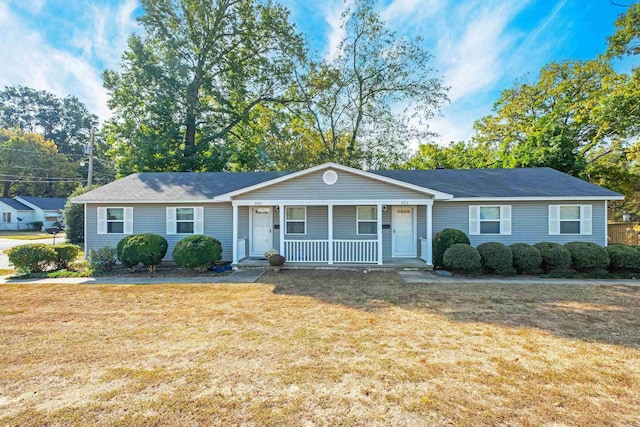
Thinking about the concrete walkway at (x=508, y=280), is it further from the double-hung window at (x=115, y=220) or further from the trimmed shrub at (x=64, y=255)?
the trimmed shrub at (x=64, y=255)

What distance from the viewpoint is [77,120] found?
56469 millimetres

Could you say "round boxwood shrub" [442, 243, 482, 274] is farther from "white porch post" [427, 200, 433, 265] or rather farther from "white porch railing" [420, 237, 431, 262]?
"white porch railing" [420, 237, 431, 262]

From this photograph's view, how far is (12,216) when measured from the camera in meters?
35.2

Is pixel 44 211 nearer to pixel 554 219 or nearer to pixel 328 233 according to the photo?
pixel 328 233

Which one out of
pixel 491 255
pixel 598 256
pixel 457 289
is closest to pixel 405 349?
pixel 457 289

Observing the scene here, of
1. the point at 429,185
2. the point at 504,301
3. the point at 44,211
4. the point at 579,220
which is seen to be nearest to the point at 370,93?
the point at 429,185

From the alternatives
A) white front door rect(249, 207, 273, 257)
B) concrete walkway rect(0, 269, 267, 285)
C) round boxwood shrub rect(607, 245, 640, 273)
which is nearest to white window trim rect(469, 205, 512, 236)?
round boxwood shrub rect(607, 245, 640, 273)

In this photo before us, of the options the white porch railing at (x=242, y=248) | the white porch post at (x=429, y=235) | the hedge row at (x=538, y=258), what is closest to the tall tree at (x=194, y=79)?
the white porch railing at (x=242, y=248)

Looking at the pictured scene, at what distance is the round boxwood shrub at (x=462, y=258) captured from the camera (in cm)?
972

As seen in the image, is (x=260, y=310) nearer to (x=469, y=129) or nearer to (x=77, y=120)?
(x=469, y=129)

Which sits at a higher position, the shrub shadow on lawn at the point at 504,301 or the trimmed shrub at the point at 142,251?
the trimmed shrub at the point at 142,251

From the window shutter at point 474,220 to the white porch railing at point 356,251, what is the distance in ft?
13.0

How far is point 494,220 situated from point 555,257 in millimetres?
2416

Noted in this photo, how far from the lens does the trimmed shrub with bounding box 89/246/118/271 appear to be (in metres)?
10.9
